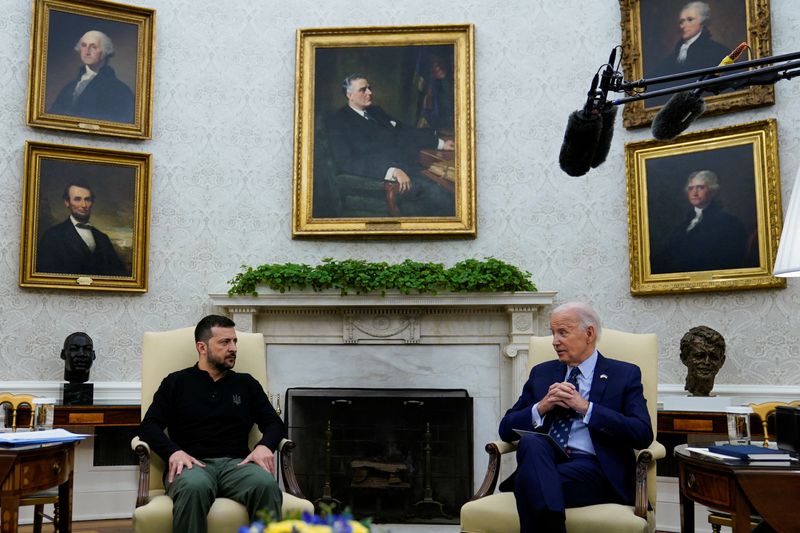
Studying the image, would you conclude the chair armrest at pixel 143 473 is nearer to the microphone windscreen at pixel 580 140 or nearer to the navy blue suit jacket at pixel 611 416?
the navy blue suit jacket at pixel 611 416

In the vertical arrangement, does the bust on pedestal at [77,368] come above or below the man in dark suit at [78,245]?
below

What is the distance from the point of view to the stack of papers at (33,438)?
11.2ft

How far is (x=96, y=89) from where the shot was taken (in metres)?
6.23

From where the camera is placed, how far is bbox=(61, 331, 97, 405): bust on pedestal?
18.1 feet

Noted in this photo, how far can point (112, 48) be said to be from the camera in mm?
6324

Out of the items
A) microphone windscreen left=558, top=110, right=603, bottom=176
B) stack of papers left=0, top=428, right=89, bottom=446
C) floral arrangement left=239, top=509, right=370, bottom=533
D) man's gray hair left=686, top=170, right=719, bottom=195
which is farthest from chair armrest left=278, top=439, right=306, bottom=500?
man's gray hair left=686, top=170, right=719, bottom=195

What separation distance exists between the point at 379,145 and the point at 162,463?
3451 mm

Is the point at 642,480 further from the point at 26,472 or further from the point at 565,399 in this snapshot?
the point at 26,472

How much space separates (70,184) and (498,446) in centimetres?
416

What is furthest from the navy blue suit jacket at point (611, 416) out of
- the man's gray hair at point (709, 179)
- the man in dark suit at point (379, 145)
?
the man in dark suit at point (379, 145)

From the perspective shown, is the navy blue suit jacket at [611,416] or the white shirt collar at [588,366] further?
the white shirt collar at [588,366]

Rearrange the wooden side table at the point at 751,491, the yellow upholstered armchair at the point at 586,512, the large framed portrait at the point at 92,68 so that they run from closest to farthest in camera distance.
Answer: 1. the wooden side table at the point at 751,491
2. the yellow upholstered armchair at the point at 586,512
3. the large framed portrait at the point at 92,68

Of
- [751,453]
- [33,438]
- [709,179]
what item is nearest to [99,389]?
[33,438]

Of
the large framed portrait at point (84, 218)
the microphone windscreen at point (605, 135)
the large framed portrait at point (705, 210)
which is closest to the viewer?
the microphone windscreen at point (605, 135)
